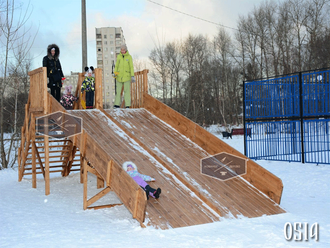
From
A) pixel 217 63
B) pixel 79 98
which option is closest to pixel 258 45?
pixel 217 63

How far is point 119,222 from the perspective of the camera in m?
5.70

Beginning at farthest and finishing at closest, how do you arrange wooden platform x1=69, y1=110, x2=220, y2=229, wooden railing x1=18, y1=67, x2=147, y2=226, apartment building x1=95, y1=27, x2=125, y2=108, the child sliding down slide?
apartment building x1=95, y1=27, x2=125, y2=108
the child sliding down slide
wooden platform x1=69, y1=110, x2=220, y2=229
wooden railing x1=18, y1=67, x2=147, y2=226

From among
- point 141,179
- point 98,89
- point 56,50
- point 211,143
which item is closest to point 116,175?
point 141,179

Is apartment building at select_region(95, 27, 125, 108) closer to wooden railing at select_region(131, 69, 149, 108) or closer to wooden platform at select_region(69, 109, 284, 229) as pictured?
wooden railing at select_region(131, 69, 149, 108)

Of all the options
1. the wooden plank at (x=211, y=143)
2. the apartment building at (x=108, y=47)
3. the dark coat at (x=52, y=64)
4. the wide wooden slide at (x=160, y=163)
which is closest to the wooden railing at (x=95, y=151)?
the wide wooden slide at (x=160, y=163)

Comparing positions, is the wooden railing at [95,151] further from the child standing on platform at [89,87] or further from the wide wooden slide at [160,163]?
the child standing on platform at [89,87]

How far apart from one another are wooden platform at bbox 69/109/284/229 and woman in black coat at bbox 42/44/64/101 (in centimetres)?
134

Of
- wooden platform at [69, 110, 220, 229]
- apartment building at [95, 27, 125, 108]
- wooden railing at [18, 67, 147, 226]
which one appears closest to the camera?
wooden railing at [18, 67, 147, 226]

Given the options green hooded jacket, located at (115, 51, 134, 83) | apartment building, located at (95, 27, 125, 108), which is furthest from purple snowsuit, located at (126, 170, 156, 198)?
apartment building, located at (95, 27, 125, 108)

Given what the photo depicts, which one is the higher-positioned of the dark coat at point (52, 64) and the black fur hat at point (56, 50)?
the black fur hat at point (56, 50)

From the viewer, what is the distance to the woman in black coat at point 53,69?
31.9 feet

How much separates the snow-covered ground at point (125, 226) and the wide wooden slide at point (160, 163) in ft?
1.03

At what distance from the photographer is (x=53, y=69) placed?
978 cm

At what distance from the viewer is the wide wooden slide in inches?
223
